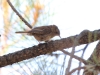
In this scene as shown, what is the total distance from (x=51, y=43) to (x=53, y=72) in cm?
11

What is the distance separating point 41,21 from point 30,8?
0.06 m

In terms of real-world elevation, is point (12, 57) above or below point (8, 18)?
below

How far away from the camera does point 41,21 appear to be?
84 centimetres

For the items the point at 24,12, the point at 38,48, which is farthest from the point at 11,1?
the point at 38,48

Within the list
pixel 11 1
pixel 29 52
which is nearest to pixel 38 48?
pixel 29 52

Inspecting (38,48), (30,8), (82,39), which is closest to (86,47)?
(82,39)

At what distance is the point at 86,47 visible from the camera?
670 mm

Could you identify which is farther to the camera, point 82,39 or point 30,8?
point 30,8

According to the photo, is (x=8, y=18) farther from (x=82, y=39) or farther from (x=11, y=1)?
(x=82, y=39)

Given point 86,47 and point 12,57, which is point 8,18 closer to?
point 12,57

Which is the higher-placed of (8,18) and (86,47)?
(8,18)

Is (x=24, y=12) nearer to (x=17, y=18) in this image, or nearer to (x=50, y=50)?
(x=17, y=18)

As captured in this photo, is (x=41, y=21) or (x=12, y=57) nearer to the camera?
(x=12, y=57)

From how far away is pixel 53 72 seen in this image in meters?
0.75
